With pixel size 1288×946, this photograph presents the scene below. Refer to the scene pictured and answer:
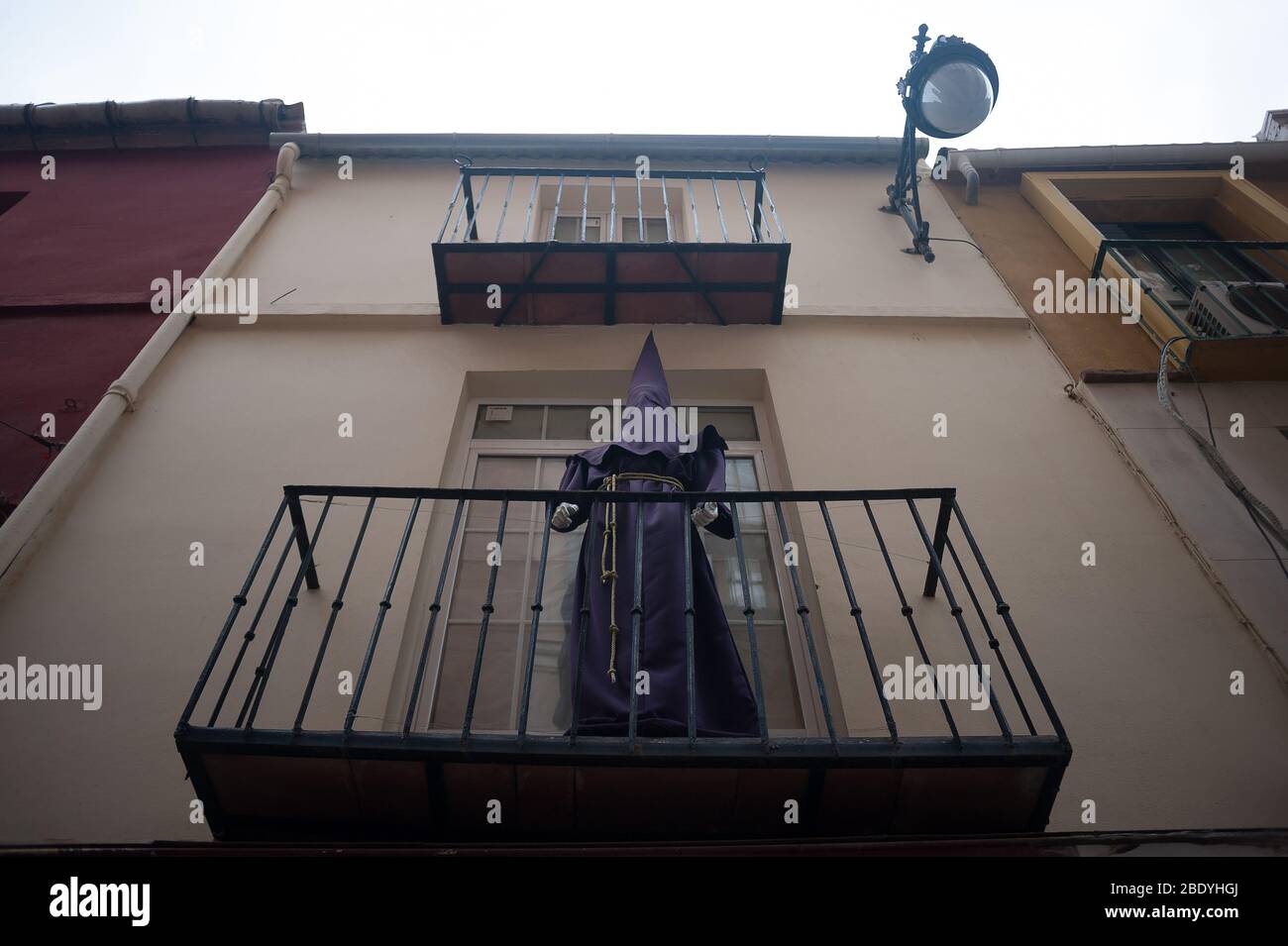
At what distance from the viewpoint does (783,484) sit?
17.9ft

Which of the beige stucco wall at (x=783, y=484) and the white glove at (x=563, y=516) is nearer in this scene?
the beige stucco wall at (x=783, y=484)

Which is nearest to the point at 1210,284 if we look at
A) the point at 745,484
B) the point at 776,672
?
the point at 745,484

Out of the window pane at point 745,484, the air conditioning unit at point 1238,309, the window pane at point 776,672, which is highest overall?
the air conditioning unit at point 1238,309

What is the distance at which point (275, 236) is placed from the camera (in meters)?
7.71

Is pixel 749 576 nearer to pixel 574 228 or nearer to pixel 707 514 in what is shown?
pixel 707 514

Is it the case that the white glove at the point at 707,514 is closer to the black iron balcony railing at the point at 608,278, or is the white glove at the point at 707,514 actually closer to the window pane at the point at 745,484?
the window pane at the point at 745,484

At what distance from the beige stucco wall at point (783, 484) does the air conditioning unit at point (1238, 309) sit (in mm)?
1253

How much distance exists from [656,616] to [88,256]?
265 inches

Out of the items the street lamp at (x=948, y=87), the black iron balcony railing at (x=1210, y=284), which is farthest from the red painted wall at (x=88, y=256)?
the black iron balcony railing at (x=1210, y=284)

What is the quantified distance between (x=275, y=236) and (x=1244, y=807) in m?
8.18

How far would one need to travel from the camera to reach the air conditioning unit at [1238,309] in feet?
19.8

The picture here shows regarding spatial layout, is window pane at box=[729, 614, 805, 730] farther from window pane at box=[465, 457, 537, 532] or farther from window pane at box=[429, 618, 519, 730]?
window pane at box=[465, 457, 537, 532]

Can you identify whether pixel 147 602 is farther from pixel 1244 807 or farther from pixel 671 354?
pixel 1244 807
